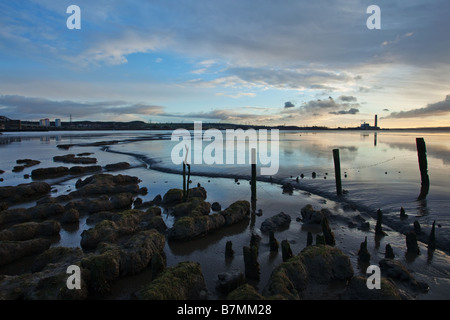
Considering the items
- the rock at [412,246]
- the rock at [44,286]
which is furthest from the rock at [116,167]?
the rock at [412,246]

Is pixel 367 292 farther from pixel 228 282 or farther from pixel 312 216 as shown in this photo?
pixel 312 216

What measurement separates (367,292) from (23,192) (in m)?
23.1

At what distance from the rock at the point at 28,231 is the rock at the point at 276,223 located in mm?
10490

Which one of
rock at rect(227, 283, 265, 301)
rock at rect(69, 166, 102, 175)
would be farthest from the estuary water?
rock at rect(69, 166, 102, 175)

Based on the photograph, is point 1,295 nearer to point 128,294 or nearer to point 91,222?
point 128,294

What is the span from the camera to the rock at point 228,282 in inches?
321

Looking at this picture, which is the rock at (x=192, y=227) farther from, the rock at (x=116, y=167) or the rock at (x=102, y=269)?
the rock at (x=116, y=167)

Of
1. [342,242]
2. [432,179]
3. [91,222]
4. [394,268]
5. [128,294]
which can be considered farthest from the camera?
[432,179]

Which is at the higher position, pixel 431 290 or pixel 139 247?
pixel 139 247

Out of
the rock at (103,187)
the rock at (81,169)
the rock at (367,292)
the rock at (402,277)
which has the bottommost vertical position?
the rock at (402,277)

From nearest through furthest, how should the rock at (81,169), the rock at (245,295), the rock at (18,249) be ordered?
the rock at (245,295), the rock at (18,249), the rock at (81,169)

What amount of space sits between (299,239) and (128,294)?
26.4ft
